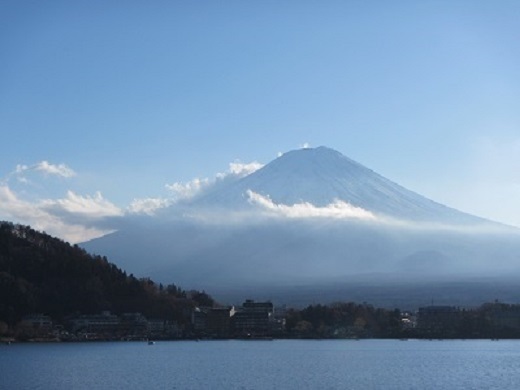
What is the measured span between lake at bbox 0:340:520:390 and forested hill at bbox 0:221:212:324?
7.52 metres

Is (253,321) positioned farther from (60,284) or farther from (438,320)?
(60,284)

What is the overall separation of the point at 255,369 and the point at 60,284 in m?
25.6

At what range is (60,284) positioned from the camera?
56125mm

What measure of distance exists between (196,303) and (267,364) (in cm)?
3068

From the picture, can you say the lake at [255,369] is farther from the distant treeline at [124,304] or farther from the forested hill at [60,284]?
the distant treeline at [124,304]

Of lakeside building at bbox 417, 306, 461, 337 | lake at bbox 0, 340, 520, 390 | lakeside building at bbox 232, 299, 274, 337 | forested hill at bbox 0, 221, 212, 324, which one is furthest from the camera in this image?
lakeside building at bbox 232, 299, 274, 337

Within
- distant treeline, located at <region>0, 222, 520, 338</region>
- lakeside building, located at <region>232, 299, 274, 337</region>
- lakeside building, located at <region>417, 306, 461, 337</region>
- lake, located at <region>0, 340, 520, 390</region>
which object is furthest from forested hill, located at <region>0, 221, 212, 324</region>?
lakeside building, located at <region>417, 306, 461, 337</region>

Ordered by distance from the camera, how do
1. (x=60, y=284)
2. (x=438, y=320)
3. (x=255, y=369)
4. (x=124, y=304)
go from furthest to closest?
(x=438, y=320), (x=124, y=304), (x=60, y=284), (x=255, y=369)

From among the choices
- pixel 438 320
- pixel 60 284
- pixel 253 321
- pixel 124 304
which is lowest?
pixel 253 321

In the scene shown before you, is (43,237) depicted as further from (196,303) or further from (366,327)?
(366,327)

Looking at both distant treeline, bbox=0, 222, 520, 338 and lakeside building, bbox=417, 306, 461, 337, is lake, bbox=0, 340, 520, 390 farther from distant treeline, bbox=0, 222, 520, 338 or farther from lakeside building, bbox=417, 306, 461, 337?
lakeside building, bbox=417, 306, 461, 337

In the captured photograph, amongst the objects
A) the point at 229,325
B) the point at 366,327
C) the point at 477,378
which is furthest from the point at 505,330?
the point at 477,378

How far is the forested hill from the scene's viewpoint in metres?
53.9

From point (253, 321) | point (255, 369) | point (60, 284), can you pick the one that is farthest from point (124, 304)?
point (255, 369)
